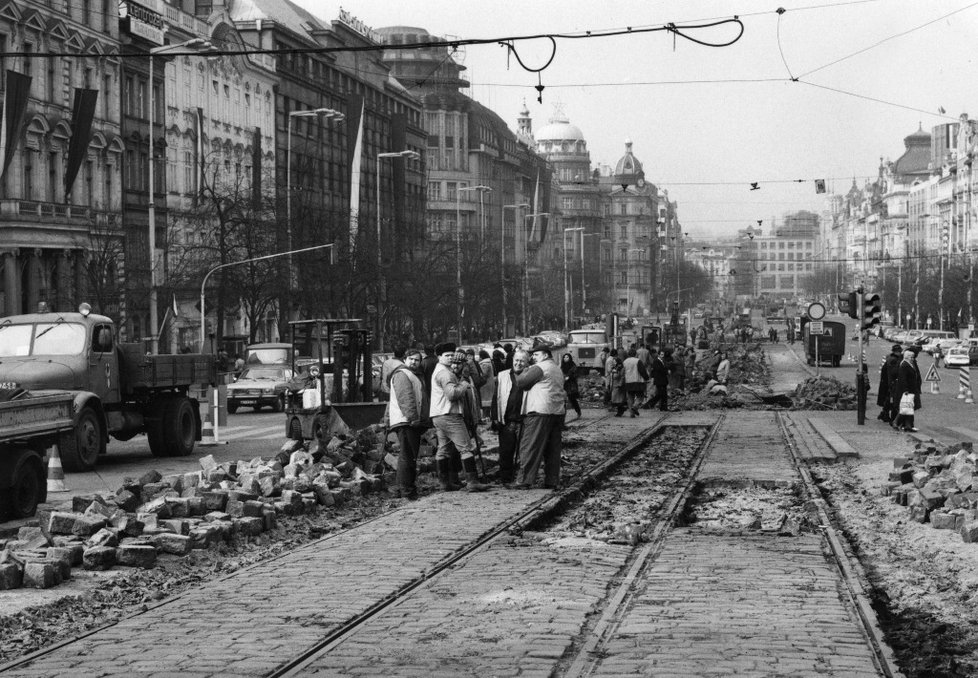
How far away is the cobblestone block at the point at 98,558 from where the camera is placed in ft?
41.1

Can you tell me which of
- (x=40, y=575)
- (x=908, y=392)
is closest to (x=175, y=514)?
(x=40, y=575)

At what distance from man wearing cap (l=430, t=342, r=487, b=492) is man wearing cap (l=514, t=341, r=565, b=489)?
59cm

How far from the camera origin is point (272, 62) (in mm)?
88688

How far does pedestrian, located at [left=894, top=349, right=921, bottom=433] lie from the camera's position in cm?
3103

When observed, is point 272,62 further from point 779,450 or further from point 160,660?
point 160,660

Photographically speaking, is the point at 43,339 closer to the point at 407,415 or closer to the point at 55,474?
the point at 55,474

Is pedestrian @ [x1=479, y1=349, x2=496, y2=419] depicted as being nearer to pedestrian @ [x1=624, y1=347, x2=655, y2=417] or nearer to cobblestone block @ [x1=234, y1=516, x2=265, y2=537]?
pedestrian @ [x1=624, y1=347, x2=655, y2=417]

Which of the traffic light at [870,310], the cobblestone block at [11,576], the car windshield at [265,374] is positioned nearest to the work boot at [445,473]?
the cobblestone block at [11,576]

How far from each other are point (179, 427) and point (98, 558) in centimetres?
1353

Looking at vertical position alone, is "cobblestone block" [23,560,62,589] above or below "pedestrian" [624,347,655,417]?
below

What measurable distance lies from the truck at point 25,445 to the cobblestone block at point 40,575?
4303 millimetres

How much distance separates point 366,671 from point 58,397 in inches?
392

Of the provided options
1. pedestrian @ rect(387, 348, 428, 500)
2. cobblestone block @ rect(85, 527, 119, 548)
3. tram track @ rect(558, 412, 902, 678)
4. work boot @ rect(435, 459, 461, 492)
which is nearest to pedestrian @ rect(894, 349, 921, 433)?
tram track @ rect(558, 412, 902, 678)

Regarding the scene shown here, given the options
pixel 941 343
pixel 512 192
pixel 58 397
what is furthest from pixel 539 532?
pixel 512 192
